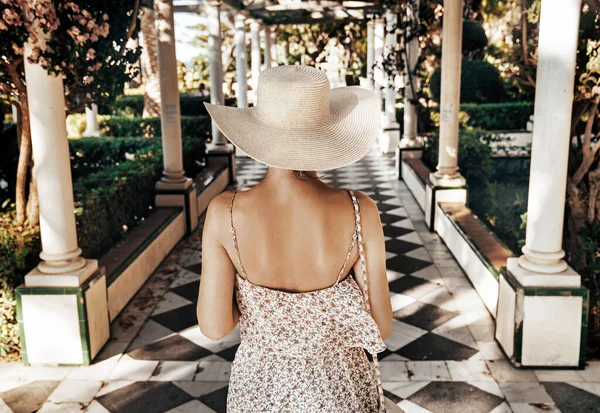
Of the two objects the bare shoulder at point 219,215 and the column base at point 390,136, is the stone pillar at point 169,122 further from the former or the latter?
the column base at point 390,136

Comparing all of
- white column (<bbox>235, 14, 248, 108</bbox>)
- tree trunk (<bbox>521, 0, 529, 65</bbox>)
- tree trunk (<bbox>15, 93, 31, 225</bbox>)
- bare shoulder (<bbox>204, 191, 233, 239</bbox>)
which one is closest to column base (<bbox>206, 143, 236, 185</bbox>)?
white column (<bbox>235, 14, 248, 108</bbox>)

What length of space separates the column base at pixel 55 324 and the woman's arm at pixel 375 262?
327cm

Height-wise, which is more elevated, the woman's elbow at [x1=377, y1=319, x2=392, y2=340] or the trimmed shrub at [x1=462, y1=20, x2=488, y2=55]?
the trimmed shrub at [x1=462, y1=20, x2=488, y2=55]

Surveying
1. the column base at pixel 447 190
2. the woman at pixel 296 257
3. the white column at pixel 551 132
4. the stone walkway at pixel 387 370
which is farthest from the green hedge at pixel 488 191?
the woman at pixel 296 257

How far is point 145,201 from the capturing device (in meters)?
8.19

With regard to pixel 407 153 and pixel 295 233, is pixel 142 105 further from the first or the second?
pixel 295 233

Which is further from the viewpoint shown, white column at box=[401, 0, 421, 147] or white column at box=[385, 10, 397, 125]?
white column at box=[385, 10, 397, 125]

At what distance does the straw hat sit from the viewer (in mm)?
1909

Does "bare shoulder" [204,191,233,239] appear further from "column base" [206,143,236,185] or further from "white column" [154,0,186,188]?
"column base" [206,143,236,185]

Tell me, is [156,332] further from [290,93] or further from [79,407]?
[290,93]

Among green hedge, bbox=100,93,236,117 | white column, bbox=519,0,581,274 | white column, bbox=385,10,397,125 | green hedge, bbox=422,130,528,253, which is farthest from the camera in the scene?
green hedge, bbox=100,93,236,117

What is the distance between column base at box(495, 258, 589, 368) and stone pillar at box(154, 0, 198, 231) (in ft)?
15.9

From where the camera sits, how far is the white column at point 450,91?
314 inches

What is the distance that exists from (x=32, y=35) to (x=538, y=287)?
383cm
